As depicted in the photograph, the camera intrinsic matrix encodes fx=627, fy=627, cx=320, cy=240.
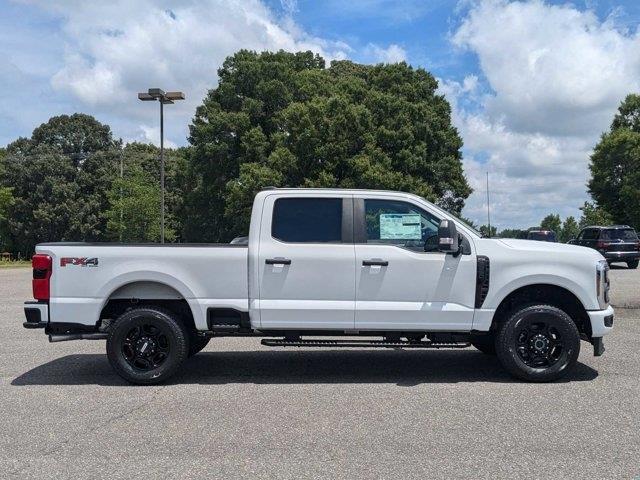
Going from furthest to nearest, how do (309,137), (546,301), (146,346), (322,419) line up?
1. (309,137)
2. (546,301)
3. (146,346)
4. (322,419)

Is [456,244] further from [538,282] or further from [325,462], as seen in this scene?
[325,462]

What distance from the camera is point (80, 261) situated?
6832 millimetres

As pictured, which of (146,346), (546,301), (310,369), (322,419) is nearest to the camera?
(322,419)

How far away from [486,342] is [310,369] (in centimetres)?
221

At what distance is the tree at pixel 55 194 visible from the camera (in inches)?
2395

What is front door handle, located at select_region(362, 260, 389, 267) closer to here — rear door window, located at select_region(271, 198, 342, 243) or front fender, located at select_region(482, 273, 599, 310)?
rear door window, located at select_region(271, 198, 342, 243)

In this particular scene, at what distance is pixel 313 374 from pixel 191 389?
4.84ft

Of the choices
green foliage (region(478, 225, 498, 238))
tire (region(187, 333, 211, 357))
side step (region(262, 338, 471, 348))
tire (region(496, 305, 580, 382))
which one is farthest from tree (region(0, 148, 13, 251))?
tire (region(496, 305, 580, 382))

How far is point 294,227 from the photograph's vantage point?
698cm

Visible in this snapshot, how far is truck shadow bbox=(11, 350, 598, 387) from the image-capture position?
23.5 feet

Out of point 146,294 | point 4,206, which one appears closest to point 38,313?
point 146,294

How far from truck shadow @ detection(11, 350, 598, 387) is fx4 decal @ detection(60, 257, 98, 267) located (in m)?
1.39

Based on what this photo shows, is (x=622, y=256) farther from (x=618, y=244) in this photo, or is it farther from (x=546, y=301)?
(x=546, y=301)

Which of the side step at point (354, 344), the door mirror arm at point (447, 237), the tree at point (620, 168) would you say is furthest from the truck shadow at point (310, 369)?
the tree at point (620, 168)
